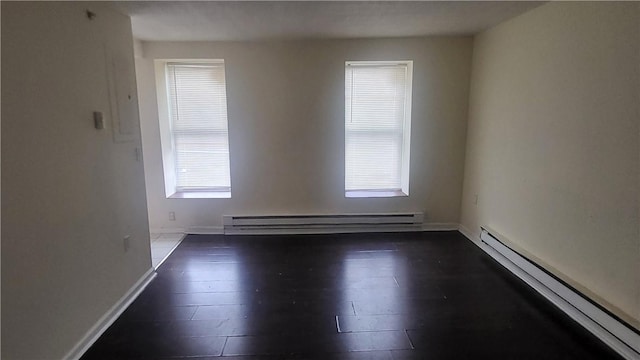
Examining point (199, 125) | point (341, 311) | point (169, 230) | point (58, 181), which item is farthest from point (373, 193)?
point (58, 181)

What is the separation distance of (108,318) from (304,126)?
2474 millimetres

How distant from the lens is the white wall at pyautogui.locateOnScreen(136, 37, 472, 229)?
360 cm

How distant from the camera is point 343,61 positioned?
11.9 ft

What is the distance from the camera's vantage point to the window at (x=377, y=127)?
A: 12.5 ft

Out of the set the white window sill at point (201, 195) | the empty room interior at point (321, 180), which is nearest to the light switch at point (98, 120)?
the empty room interior at point (321, 180)

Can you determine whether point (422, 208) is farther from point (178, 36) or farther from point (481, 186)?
point (178, 36)

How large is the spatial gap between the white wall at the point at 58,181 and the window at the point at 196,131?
129cm

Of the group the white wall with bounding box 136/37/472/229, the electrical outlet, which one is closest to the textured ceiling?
the white wall with bounding box 136/37/472/229

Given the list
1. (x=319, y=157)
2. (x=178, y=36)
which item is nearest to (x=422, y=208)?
(x=319, y=157)

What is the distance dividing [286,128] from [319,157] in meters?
0.49

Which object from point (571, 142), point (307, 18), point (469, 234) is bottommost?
point (469, 234)

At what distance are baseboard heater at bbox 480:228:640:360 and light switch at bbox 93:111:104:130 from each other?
3215mm

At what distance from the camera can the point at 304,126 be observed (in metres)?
3.74

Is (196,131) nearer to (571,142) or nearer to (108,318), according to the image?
(108,318)
